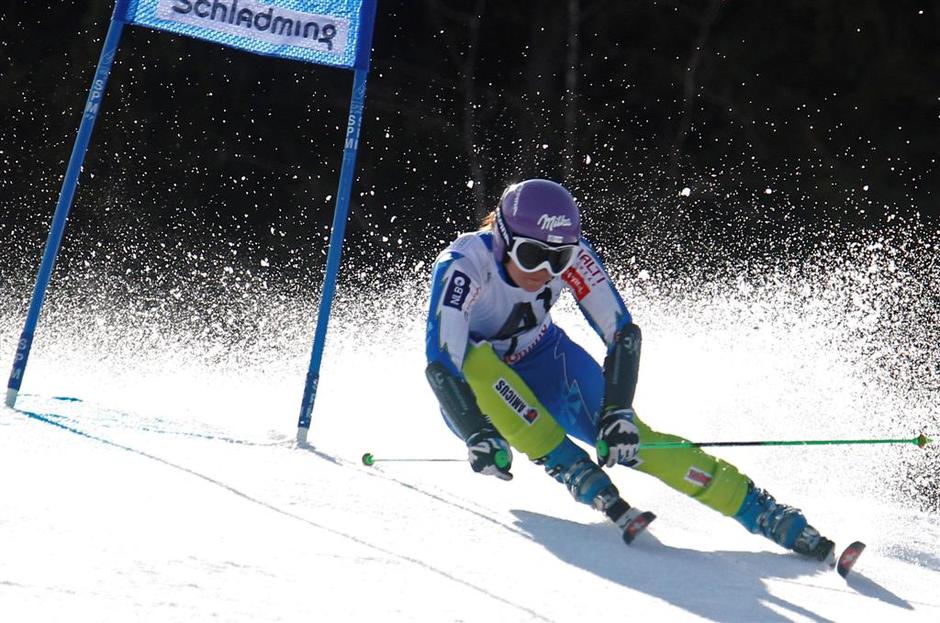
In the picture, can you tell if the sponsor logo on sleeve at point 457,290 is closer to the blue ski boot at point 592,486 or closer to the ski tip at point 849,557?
the blue ski boot at point 592,486

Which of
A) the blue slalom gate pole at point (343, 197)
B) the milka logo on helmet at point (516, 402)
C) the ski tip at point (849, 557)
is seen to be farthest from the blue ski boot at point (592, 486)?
the blue slalom gate pole at point (343, 197)

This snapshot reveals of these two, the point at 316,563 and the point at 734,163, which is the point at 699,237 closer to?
the point at 734,163

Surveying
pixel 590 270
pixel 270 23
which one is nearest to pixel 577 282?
pixel 590 270

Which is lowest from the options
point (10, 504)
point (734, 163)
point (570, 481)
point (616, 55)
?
point (10, 504)

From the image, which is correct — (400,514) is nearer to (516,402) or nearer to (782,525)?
(516,402)

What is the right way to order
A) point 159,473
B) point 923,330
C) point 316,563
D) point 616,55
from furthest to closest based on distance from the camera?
point 616,55 → point 923,330 → point 159,473 → point 316,563

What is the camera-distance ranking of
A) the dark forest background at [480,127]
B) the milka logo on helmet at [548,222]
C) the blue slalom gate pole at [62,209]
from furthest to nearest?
the dark forest background at [480,127] < the blue slalom gate pole at [62,209] < the milka logo on helmet at [548,222]

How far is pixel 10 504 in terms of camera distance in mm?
2822

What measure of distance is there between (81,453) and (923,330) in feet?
36.2

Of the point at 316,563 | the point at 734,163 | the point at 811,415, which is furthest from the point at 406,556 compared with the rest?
the point at 734,163

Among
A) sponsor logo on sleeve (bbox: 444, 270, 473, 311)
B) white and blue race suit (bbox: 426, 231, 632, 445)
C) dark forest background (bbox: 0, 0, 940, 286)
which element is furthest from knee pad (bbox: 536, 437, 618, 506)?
dark forest background (bbox: 0, 0, 940, 286)

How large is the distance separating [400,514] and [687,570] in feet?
2.61

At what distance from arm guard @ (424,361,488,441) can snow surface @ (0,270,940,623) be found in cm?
25

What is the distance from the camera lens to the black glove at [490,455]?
11.2ft
